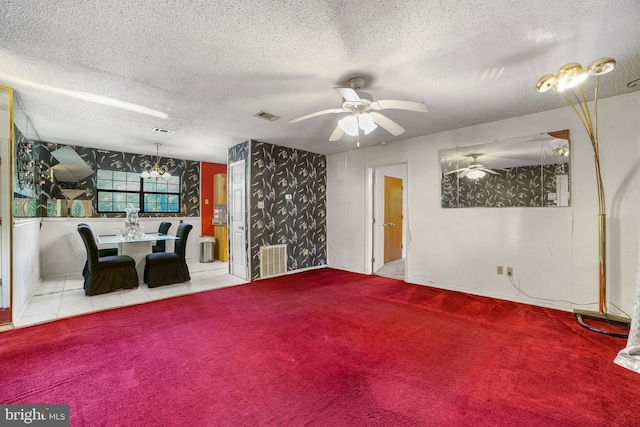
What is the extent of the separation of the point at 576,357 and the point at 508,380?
0.81 metres

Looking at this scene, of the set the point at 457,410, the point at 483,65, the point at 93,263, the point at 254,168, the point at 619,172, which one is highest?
the point at 483,65

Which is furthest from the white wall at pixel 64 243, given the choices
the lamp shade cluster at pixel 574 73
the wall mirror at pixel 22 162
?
the lamp shade cluster at pixel 574 73

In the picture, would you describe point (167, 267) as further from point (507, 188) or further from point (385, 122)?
point (507, 188)

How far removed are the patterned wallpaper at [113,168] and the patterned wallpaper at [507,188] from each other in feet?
18.9

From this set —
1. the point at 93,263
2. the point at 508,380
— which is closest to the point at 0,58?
the point at 93,263

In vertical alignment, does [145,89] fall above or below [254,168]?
above

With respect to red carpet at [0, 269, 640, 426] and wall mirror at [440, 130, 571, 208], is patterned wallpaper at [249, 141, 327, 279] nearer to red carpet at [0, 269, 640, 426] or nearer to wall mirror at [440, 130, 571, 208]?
red carpet at [0, 269, 640, 426]

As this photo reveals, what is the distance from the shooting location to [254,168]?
4.85 metres

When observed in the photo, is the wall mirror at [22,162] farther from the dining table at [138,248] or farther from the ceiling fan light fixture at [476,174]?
the ceiling fan light fixture at [476,174]

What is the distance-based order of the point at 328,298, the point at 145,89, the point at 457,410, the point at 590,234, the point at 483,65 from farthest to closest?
the point at 328,298
the point at 590,234
the point at 145,89
the point at 483,65
the point at 457,410

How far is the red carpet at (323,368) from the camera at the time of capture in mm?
1629

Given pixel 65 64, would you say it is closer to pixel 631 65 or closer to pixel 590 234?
pixel 631 65

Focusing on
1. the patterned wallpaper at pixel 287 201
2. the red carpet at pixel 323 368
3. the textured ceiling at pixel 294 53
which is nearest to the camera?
the red carpet at pixel 323 368

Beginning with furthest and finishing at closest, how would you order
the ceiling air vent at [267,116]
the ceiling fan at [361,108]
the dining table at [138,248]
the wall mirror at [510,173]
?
1. the dining table at [138,248]
2. the ceiling air vent at [267,116]
3. the wall mirror at [510,173]
4. the ceiling fan at [361,108]
